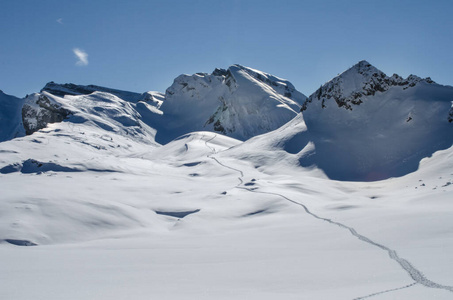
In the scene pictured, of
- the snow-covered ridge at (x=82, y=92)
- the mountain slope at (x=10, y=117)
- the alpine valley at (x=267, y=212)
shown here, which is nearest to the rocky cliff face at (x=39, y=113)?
the mountain slope at (x=10, y=117)

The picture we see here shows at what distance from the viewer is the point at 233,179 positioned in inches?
1046

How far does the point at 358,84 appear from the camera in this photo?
3934 cm

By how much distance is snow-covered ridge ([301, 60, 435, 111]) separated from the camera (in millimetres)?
37562

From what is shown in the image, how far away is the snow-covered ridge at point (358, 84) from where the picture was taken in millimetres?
37562

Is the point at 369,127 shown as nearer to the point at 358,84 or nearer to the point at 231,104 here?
the point at 358,84

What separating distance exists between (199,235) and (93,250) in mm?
3561

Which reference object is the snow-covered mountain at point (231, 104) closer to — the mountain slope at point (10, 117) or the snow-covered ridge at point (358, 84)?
the snow-covered ridge at point (358, 84)

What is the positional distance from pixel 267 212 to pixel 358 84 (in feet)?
99.8

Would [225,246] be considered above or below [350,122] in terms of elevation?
below

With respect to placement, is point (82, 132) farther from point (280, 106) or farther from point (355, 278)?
point (355, 278)

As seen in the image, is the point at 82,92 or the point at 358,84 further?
the point at 82,92

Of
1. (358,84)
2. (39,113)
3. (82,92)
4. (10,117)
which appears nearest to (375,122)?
(358,84)

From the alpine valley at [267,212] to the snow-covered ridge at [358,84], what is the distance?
0.43 feet

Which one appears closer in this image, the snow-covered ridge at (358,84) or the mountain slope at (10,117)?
the snow-covered ridge at (358,84)
